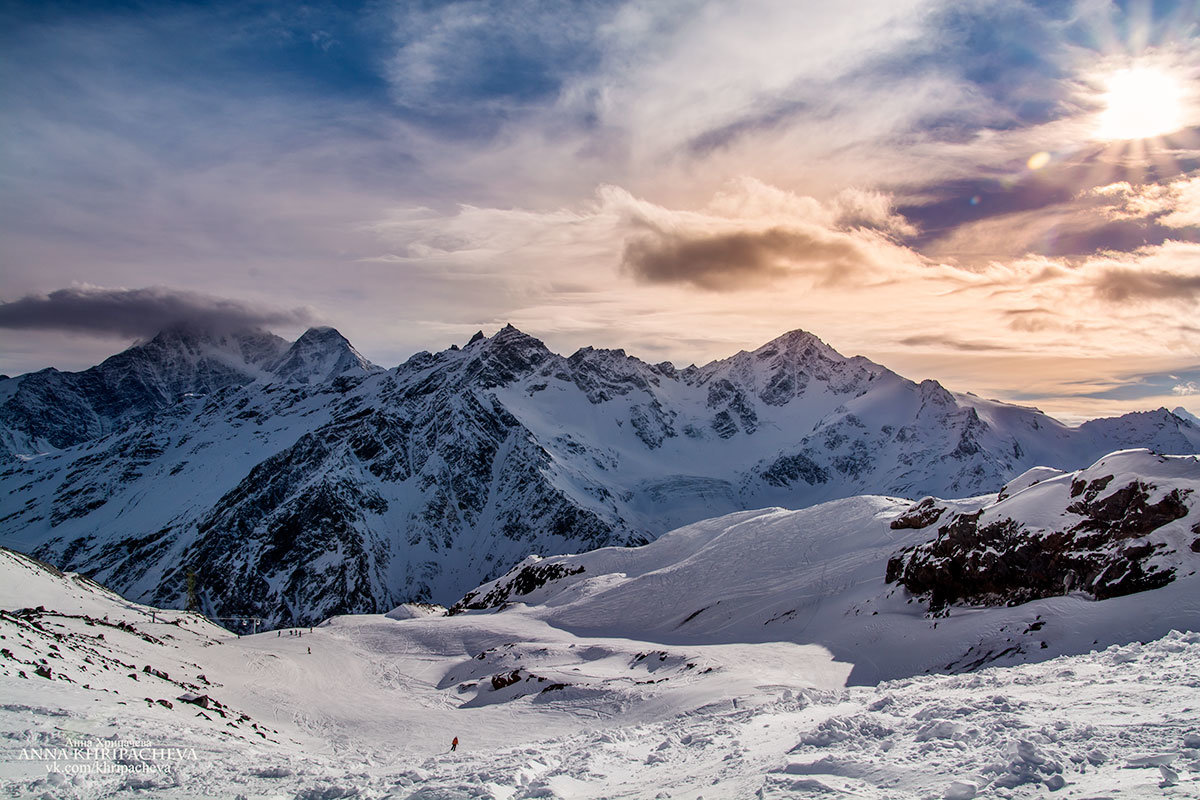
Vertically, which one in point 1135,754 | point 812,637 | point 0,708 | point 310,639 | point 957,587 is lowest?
point 310,639

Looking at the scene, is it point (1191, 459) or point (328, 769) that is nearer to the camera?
point (328, 769)

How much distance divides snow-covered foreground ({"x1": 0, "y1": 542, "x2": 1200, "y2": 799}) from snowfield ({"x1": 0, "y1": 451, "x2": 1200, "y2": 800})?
0.10 metres

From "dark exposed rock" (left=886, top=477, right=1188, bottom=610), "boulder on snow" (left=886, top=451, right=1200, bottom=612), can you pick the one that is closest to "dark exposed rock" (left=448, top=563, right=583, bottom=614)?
"boulder on snow" (left=886, top=451, right=1200, bottom=612)

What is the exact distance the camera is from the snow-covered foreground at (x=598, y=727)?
13.1m

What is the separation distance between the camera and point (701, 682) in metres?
33.9

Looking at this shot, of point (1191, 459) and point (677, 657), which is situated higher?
point (1191, 459)

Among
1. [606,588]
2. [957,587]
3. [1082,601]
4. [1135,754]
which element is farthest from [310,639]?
[1135,754]

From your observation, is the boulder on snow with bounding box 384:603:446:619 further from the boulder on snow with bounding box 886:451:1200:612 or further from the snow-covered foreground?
the boulder on snow with bounding box 886:451:1200:612

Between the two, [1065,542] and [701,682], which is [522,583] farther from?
[1065,542]

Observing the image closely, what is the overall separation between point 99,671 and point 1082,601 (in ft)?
142

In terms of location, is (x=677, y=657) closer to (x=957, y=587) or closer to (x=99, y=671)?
(x=957, y=587)

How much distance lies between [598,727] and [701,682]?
604 cm

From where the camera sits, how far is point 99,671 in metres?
24.9

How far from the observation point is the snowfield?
14387 millimetres
